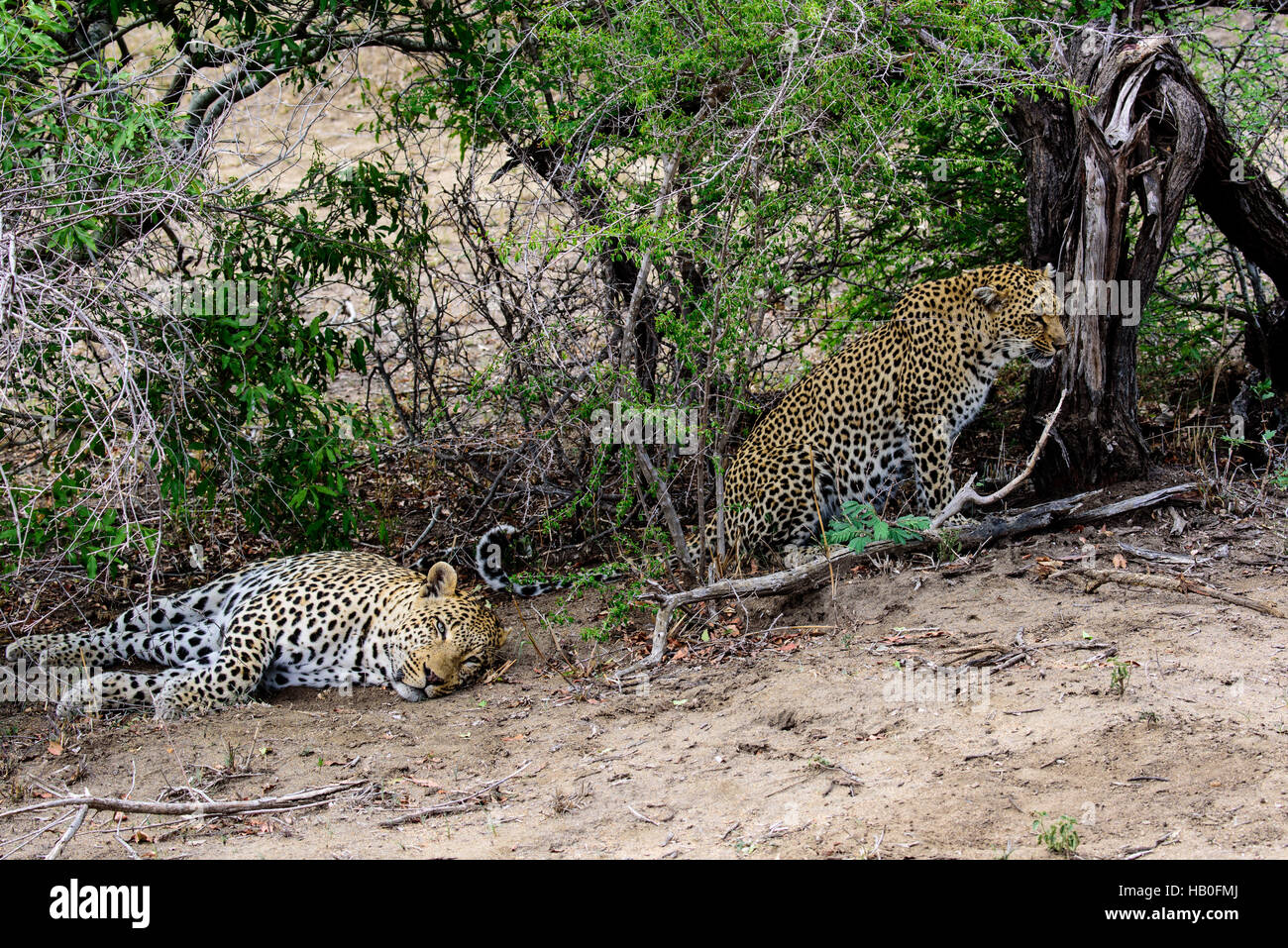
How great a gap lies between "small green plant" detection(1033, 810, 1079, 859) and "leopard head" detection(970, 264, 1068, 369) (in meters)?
4.47

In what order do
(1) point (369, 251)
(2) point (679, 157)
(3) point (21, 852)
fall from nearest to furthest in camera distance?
(3) point (21, 852) → (2) point (679, 157) → (1) point (369, 251)

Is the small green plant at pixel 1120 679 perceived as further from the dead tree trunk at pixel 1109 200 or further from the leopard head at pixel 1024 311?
the leopard head at pixel 1024 311

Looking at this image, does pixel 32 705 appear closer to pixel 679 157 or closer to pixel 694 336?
pixel 694 336

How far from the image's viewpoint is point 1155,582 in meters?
7.04

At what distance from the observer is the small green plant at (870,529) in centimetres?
752

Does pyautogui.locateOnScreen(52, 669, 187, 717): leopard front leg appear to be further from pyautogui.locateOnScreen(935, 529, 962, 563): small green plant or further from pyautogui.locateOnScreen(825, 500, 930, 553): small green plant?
pyautogui.locateOnScreen(935, 529, 962, 563): small green plant

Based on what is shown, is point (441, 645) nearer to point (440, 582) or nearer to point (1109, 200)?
point (440, 582)

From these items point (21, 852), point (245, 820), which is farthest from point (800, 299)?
point (21, 852)

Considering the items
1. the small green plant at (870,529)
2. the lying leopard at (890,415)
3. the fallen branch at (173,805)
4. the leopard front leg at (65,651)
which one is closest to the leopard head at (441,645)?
the lying leopard at (890,415)

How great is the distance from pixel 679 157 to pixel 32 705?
503 centimetres

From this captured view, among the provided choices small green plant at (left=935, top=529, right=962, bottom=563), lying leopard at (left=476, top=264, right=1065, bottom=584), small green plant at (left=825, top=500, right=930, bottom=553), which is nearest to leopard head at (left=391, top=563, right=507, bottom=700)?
lying leopard at (left=476, top=264, right=1065, bottom=584)

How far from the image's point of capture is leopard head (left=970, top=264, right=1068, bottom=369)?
328 inches

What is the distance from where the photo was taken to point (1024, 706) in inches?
229

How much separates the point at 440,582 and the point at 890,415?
3.44 meters
